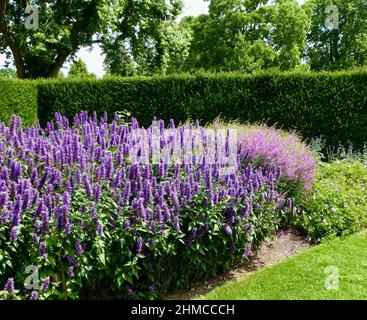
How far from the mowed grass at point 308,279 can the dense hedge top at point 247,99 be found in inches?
265

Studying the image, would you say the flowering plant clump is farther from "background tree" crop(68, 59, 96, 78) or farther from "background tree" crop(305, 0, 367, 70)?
"background tree" crop(305, 0, 367, 70)

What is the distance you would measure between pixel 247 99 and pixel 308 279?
8348mm

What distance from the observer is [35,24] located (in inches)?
692

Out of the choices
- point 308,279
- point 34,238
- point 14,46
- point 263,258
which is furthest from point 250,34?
point 34,238

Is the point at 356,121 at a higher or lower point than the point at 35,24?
lower

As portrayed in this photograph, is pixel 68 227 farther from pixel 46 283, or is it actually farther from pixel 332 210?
pixel 332 210

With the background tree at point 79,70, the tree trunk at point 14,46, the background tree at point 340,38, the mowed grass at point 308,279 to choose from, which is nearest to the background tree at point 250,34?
the background tree at point 340,38

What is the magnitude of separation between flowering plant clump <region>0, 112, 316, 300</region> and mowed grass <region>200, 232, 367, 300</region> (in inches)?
12.5

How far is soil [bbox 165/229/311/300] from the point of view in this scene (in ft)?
15.5

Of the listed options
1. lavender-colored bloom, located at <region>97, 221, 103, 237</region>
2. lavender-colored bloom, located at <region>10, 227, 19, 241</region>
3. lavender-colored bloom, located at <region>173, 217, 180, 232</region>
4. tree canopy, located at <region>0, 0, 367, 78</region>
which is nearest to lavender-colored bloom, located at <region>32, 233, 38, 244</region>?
lavender-colored bloom, located at <region>10, 227, 19, 241</region>
